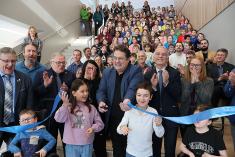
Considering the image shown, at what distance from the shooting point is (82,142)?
3.21m

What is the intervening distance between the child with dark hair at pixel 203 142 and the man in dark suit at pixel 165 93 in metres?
0.51

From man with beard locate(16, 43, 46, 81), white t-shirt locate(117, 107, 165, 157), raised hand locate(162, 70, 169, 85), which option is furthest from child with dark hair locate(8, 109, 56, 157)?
raised hand locate(162, 70, 169, 85)

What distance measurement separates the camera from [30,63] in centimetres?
375

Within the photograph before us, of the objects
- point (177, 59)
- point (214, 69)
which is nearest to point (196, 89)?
point (214, 69)

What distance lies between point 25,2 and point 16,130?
7.62 metres

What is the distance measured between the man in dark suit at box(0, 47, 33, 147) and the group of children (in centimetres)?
16

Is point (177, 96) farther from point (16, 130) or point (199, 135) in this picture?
point (16, 130)

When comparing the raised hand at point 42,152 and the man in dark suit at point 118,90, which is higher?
the man in dark suit at point 118,90

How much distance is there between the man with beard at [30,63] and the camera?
3660mm

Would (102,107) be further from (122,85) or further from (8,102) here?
(8,102)

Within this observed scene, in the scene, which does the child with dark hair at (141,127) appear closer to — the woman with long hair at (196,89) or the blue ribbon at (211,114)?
the blue ribbon at (211,114)

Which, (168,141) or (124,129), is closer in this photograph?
(124,129)

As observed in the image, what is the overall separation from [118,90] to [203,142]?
104 centimetres

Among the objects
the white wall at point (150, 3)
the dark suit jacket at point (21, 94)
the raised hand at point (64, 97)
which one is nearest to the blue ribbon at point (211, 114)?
the raised hand at point (64, 97)
